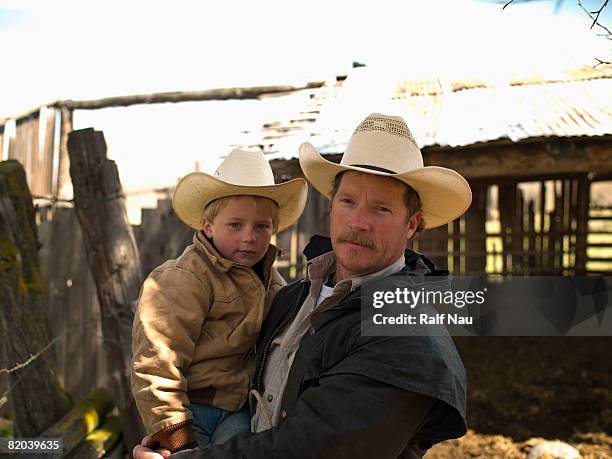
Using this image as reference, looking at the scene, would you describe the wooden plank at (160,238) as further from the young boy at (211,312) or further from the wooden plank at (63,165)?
the young boy at (211,312)

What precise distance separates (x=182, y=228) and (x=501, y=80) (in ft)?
12.2

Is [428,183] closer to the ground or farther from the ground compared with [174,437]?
farther from the ground

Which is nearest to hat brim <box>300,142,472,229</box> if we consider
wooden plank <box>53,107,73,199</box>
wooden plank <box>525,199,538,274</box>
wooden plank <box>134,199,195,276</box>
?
wooden plank <box>134,199,195,276</box>

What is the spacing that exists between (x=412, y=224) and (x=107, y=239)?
217cm

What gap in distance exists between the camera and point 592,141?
4781mm

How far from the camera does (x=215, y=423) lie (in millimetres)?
2193

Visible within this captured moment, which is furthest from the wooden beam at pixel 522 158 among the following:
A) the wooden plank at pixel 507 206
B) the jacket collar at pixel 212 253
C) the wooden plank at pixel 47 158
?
the wooden plank at pixel 507 206

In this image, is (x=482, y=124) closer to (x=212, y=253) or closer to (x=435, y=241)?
(x=212, y=253)

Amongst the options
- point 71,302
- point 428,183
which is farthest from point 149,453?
point 71,302

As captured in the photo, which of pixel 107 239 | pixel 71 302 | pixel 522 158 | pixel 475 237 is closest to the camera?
pixel 107 239

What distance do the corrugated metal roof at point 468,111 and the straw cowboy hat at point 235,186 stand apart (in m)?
2.37

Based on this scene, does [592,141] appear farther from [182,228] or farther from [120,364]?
[120,364]

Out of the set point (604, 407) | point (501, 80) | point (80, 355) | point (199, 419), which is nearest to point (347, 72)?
point (501, 80)

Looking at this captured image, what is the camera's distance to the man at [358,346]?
160 cm
